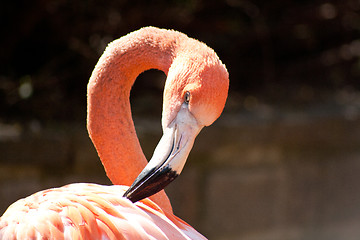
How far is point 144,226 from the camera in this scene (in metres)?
1.44

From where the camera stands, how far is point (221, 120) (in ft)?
11.3

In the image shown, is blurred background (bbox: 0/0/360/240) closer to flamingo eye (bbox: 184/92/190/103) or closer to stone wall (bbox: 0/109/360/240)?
stone wall (bbox: 0/109/360/240)

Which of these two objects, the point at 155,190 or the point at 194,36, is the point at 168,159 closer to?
the point at 155,190

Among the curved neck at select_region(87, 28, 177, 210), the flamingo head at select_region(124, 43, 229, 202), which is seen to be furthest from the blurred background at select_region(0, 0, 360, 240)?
the flamingo head at select_region(124, 43, 229, 202)

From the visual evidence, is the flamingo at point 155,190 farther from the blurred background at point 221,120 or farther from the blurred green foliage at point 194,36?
the blurred green foliage at point 194,36

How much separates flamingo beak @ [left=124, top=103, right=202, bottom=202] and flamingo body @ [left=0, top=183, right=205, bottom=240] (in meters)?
0.06

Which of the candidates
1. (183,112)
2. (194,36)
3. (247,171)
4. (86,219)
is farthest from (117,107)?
(194,36)

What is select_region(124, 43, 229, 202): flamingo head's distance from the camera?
1.44 metres

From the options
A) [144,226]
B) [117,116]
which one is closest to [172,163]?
[144,226]

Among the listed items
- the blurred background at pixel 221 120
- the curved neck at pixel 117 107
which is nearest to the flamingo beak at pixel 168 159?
the curved neck at pixel 117 107

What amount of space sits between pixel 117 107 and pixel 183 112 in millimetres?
380

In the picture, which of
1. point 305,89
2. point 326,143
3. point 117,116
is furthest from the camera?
point 305,89

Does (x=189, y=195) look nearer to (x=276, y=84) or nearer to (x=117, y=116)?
(x=276, y=84)

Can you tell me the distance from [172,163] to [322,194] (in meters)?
2.71
